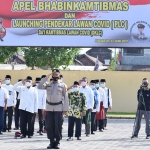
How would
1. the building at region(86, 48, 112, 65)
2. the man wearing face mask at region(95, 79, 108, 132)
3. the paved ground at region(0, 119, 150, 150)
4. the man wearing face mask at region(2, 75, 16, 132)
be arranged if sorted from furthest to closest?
1. the building at region(86, 48, 112, 65)
2. the man wearing face mask at region(95, 79, 108, 132)
3. the man wearing face mask at region(2, 75, 16, 132)
4. the paved ground at region(0, 119, 150, 150)

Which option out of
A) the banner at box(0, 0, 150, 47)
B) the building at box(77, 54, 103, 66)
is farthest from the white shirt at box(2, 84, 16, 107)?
the building at box(77, 54, 103, 66)

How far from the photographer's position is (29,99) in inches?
755

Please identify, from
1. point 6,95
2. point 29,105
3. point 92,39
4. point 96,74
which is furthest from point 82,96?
point 96,74

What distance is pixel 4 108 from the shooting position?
800 inches

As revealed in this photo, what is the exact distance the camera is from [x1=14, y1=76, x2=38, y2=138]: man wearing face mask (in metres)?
19.1

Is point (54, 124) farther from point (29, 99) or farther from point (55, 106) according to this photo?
point (29, 99)

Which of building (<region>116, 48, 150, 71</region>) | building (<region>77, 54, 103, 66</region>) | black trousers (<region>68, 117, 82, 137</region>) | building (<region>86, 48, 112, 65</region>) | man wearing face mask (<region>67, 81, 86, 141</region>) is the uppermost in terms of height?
building (<region>86, 48, 112, 65</region>)

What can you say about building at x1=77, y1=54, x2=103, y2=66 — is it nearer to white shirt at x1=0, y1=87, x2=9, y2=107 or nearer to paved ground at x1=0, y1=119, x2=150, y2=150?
paved ground at x1=0, y1=119, x2=150, y2=150

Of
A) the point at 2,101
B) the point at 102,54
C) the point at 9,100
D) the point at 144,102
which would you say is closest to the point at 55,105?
the point at 144,102

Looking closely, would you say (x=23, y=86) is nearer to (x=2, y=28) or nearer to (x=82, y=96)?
(x=82, y=96)

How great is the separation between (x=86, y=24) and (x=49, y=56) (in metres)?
15.3

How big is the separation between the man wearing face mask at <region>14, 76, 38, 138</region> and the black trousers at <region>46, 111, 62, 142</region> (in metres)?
2.70

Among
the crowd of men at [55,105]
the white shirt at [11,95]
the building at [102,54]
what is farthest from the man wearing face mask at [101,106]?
the building at [102,54]

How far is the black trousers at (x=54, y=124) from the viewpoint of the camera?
1631 cm
